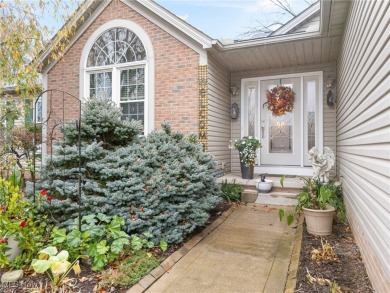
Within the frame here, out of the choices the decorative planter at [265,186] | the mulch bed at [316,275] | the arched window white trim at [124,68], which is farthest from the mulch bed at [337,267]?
the arched window white trim at [124,68]

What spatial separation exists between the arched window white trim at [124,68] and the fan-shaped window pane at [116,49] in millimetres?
84

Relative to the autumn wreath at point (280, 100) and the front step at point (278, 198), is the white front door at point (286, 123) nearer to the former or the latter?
the autumn wreath at point (280, 100)

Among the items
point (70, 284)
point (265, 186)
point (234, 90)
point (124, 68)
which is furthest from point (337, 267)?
point (124, 68)

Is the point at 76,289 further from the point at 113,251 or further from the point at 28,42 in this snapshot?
the point at 28,42

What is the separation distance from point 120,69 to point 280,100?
4020 millimetres

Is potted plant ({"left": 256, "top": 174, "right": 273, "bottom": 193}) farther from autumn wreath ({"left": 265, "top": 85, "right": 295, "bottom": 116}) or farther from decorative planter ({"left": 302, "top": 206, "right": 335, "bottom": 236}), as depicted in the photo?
autumn wreath ({"left": 265, "top": 85, "right": 295, "bottom": 116})

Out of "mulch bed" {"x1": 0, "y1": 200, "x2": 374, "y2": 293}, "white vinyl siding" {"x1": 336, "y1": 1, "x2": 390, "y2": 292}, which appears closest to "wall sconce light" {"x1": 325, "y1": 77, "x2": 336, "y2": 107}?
"white vinyl siding" {"x1": 336, "y1": 1, "x2": 390, "y2": 292}

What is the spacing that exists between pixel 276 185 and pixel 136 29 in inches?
187

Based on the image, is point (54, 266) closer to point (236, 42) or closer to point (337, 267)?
point (337, 267)

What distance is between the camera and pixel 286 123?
6.97m

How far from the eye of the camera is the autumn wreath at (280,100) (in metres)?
6.84

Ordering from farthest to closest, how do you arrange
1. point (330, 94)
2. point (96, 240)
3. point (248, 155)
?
point (330, 94) < point (248, 155) < point (96, 240)

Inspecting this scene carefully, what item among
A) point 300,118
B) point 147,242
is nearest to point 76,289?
point 147,242

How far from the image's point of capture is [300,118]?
678 cm
